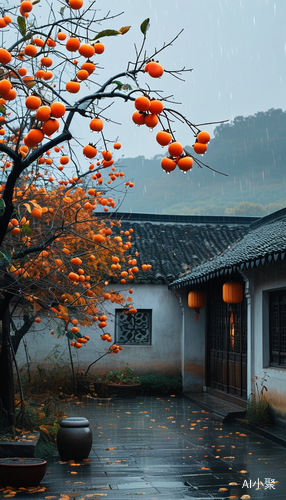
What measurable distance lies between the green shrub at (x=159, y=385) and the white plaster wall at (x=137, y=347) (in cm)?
44

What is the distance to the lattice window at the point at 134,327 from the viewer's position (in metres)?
15.0

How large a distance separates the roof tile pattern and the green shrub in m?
2.68

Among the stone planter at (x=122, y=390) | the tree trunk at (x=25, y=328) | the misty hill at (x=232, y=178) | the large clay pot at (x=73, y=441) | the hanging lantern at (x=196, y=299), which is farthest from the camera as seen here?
the misty hill at (x=232, y=178)

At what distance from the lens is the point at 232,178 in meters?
66.7

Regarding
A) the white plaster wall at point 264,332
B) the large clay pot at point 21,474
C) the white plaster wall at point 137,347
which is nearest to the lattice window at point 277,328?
the white plaster wall at point 264,332

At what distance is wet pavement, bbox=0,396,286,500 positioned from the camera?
559 cm

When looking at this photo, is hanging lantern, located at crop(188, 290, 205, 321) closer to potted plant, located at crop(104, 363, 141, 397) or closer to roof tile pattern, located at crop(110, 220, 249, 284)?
roof tile pattern, located at crop(110, 220, 249, 284)

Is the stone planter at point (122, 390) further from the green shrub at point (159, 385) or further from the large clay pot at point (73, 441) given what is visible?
the large clay pot at point (73, 441)

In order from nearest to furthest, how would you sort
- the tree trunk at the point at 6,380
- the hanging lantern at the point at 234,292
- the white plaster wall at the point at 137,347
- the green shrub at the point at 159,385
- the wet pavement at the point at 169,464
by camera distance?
the wet pavement at the point at 169,464 < the tree trunk at the point at 6,380 < the hanging lantern at the point at 234,292 < the green shrub at the point at 159,385 < the white plaster wall at the point at 137,347

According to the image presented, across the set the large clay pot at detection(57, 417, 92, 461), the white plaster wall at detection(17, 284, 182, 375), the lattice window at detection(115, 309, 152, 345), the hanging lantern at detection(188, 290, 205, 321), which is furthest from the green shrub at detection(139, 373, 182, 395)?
the large clay pot at detection(57, 417, 92, 461)

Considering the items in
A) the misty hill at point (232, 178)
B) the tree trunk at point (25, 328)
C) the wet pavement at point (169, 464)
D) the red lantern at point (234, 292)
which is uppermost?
the misty hill at point (232, 178)

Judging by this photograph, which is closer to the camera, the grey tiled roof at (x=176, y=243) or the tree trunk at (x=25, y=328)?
the tree trunk at (x=25, y=328)

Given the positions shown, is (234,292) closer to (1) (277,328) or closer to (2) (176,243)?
(1) (277,328)

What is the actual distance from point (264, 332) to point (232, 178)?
58844 millimetres
